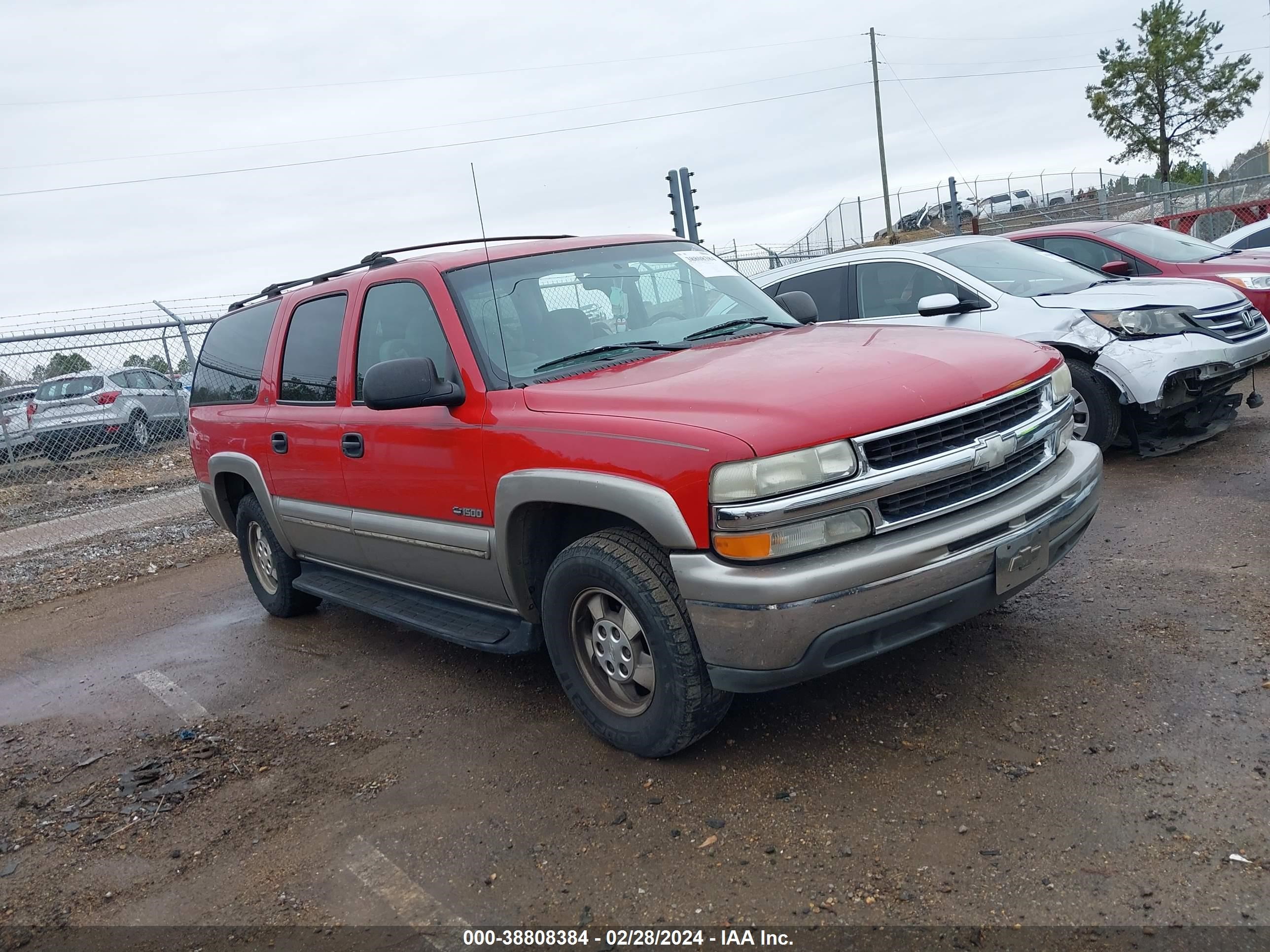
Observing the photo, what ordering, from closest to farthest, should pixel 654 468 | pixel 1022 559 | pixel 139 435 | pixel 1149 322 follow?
pixel 654 468 → pixel 1022 559 → pixel 1149 322 → pixel 139 435

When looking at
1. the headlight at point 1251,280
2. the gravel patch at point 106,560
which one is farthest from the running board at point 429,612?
the headlight at point 1251,280

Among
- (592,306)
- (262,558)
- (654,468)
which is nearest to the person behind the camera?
(654,468)

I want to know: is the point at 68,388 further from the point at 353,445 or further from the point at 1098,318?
the point at 1098,318

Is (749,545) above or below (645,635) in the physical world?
above

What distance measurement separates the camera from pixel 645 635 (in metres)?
3.40

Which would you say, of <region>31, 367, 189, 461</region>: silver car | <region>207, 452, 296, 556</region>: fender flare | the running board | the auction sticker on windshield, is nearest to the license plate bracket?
the running board

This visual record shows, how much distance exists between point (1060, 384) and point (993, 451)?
0.84m

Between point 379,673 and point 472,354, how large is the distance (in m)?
1.89

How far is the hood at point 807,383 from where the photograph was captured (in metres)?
3.13

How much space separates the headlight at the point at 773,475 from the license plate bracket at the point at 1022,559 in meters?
0.73

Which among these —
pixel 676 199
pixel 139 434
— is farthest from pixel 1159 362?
pixel 139 434

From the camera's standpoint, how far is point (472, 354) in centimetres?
406

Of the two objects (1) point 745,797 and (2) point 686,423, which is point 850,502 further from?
(1) point 745,797

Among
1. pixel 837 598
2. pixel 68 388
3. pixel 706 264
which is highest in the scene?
pixel 706 264
